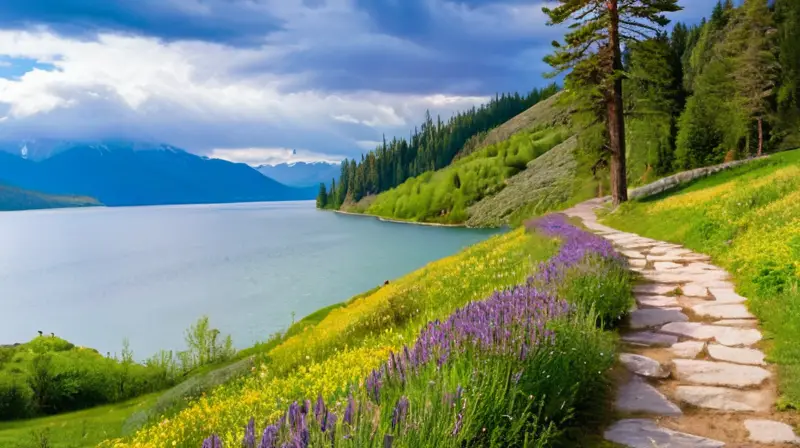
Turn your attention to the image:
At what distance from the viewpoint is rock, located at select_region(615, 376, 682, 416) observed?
4.32 metres

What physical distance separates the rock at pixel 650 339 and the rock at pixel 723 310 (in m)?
1.21

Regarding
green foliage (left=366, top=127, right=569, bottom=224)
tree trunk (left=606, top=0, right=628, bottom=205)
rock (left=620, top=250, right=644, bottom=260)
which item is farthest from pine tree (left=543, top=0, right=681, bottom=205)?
green foliage (left=366, top=127, right=569, bottom=224)

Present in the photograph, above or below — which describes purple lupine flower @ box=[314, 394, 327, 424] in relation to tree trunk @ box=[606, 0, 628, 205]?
below

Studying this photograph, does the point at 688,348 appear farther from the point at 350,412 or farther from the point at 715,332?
the point at 350,412

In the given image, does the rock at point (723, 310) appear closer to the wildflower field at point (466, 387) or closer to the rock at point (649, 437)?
the wildflower field at point (466, 387)

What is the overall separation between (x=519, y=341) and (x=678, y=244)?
38.6 feet

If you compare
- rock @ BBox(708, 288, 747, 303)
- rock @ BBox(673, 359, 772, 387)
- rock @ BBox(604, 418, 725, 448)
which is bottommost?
rock @ BBox(604, 418, 725, 448)

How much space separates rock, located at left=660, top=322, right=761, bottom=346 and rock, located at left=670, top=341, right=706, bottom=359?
0.72 ft

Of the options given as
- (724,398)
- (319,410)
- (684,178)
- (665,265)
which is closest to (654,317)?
(724,398)

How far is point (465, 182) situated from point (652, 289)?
127610 mm

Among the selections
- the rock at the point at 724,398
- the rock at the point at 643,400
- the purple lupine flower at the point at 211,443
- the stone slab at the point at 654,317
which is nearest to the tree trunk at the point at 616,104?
the stone slab at the point at 654,317

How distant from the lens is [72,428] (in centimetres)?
1697

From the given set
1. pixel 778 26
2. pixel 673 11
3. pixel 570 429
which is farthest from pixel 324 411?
pixel 778 26

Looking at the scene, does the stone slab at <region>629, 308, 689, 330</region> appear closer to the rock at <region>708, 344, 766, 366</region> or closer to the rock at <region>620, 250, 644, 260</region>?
the rock at <region>708, 344, 766, 366</region>
